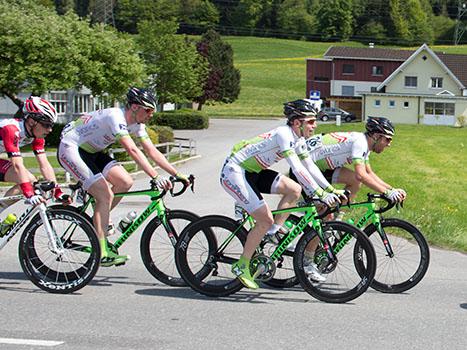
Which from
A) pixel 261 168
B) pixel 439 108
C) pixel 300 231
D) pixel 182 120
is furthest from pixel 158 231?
pixel 439 108

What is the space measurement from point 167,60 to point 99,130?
53402 mm

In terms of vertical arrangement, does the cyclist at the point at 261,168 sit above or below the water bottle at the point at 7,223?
above

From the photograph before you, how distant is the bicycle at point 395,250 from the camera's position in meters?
8.51

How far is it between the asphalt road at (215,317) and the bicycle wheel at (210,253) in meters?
0.16

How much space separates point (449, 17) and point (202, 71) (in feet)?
432

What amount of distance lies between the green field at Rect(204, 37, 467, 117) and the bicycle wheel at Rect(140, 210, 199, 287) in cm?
7251

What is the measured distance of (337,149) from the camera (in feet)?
29.9

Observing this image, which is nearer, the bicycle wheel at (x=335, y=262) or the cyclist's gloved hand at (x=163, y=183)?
the bicycle wheel at (x=335, y=262)

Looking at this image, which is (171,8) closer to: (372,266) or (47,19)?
(47,19)

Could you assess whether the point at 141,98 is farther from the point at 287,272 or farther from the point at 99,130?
the point at 287,272

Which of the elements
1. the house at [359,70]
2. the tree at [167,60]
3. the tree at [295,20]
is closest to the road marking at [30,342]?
the tree at [167,60]

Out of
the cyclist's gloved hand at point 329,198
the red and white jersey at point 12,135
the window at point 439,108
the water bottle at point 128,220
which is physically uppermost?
the red and white jersey at point 12,135

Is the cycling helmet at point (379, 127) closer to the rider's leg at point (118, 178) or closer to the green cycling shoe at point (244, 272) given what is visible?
the green cycling shoe at point (244, 272)

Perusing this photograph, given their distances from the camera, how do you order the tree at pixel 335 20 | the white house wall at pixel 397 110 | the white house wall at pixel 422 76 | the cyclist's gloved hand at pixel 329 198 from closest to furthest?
the cyclist's gloved hand at pixel 329 198, the white house wall at pixel 397 110, the white house wall at pixel 422 76, the tree at pixel 335 20
